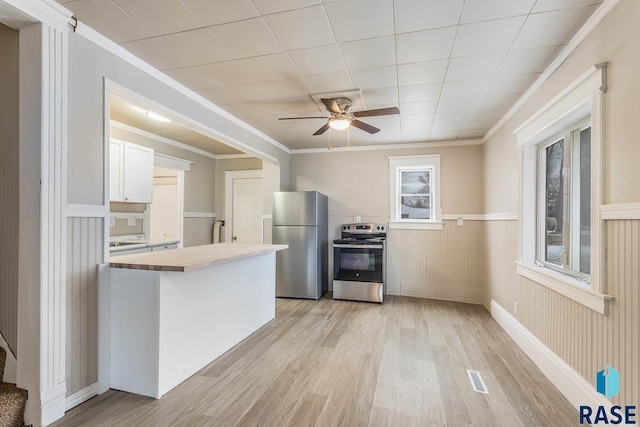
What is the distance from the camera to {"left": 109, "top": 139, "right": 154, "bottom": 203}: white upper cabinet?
12.1 feet

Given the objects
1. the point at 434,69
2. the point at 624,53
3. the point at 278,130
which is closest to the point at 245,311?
the point at 278,130

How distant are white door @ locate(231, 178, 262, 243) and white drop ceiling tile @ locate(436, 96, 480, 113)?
3.38 meters

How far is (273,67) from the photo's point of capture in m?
2.43

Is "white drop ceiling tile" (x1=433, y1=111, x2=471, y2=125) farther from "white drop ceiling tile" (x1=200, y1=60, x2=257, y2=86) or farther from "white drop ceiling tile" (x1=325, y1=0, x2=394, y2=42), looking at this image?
"white drop ceiling tile" (x1=200, y1=60, x2=257, y2=86)

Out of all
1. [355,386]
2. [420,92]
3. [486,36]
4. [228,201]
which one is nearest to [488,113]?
[420,92]

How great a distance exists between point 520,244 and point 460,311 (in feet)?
4.84

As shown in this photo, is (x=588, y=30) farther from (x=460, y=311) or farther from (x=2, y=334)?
(x=2, y=334)

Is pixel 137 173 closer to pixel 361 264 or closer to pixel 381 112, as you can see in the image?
pixel 381 112

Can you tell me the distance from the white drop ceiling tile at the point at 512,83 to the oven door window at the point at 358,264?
2494 mm

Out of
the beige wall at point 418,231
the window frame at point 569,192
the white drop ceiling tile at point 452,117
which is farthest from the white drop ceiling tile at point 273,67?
the beige wall at point 418,231

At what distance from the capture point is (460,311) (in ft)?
13.2

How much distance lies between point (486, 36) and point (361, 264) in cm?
333

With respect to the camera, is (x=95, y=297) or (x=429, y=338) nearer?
(x=95, y=297)

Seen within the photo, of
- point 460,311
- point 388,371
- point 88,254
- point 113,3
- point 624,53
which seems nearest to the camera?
point 624,53
